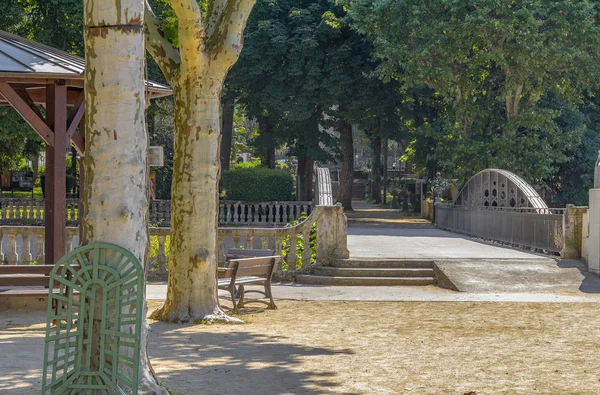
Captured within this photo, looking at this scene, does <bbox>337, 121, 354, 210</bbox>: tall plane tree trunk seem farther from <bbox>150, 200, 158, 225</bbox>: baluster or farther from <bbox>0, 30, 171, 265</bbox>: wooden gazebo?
<bbox>0, 30, 171, 265</bbox>: wooden gazebo

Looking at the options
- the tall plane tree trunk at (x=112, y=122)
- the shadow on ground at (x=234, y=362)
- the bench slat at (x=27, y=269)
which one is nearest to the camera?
the tall plane tree trunk at (x=112, y=122)

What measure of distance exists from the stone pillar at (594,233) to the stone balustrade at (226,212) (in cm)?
1847

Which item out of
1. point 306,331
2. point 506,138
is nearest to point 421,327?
point 306,331

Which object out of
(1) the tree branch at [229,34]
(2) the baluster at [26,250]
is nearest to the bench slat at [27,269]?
(1) the tree branch at [229,34]

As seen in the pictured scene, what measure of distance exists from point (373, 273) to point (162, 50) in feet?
A: 24.8

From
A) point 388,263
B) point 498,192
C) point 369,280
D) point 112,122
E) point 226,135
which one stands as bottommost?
point 369,280

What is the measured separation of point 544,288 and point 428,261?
2.56 meters

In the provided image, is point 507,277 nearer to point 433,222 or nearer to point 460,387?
point 460,387

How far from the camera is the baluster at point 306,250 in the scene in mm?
18906

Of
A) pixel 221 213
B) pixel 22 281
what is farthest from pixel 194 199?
pixel 221 213

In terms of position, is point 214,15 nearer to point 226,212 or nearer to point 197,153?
point 197,153

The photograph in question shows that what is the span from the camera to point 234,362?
9406 mm

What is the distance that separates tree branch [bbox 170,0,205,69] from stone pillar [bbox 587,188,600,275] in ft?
30.2

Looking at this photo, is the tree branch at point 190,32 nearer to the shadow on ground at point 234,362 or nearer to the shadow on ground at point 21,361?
the shadow on ground at point 234,362
